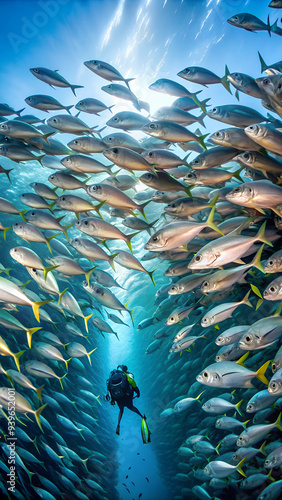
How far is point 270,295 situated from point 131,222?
2.20m

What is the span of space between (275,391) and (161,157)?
114 inches

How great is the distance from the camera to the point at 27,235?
3504 millimetres

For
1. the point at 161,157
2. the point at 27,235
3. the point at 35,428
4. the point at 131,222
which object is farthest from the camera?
the point at 35,428

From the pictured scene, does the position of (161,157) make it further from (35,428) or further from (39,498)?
(35,428)

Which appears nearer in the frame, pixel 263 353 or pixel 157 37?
pixel 263 353

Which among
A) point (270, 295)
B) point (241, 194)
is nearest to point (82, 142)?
point (241, 194)

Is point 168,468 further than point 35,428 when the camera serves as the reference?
Yes

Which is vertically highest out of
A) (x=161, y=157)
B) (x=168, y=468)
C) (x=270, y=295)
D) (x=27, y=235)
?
(x=161, y=157)

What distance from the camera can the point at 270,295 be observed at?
111 inches

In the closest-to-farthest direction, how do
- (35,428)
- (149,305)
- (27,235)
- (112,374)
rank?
1. (27,235)
2. (35,428)
3. (112,374)
4. (149,305)

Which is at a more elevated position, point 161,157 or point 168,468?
point 161,157

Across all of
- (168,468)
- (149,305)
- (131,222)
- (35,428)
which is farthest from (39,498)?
(149,305)

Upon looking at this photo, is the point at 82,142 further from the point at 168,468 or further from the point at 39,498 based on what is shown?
the point at 168,468

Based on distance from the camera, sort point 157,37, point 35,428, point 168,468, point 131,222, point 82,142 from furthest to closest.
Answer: point 168,468, point 157,37, point 35,428, point 131,222, point 82,142
